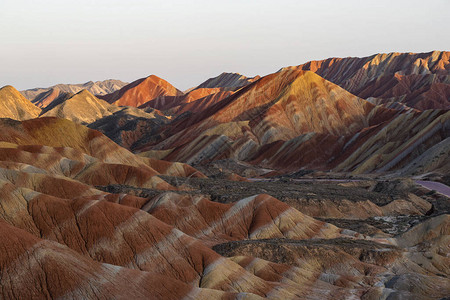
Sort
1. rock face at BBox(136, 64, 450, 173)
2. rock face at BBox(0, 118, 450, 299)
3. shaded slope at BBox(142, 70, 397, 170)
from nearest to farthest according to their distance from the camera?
rock face at BBox(0, 118, 450, 299) → rock face at BBox(136, 64, 450, 173) → shaded slope at BBox(142, 70, 397, 170)

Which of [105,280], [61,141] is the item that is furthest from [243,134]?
[105,280]

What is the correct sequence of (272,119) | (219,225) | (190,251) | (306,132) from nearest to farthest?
(190,251) < (219,225) < (306,132) < (272,119)

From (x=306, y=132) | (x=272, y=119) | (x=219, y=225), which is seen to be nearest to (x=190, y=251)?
(x=219, y=225)

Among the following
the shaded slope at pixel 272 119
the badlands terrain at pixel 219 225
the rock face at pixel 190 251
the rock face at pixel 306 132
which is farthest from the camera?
the shaded slope at pixel 272 119

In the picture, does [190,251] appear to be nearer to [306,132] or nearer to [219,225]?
[219,225]

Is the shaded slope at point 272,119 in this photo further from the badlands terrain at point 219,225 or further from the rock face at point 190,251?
the rock face at point 190,251

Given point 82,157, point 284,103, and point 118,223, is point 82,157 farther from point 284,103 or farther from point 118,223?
point 284,103

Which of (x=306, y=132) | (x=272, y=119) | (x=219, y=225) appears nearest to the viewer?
(x=219, y=225)

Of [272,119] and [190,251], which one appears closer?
[190,251]

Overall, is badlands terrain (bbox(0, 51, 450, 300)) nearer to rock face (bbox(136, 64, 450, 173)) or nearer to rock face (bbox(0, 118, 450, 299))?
rock face (bbox(0, 118, 450, 299))

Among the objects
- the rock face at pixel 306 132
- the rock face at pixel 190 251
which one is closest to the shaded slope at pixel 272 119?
the rock face at pixel 306 132

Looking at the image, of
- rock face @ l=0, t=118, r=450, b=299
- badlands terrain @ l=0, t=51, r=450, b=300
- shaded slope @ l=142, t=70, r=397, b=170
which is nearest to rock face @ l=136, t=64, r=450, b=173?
shaded slope @ l=142, t=70, r=397, b=170

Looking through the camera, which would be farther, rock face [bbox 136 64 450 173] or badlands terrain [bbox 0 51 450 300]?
rock face [bbox 136 64 450 173]
